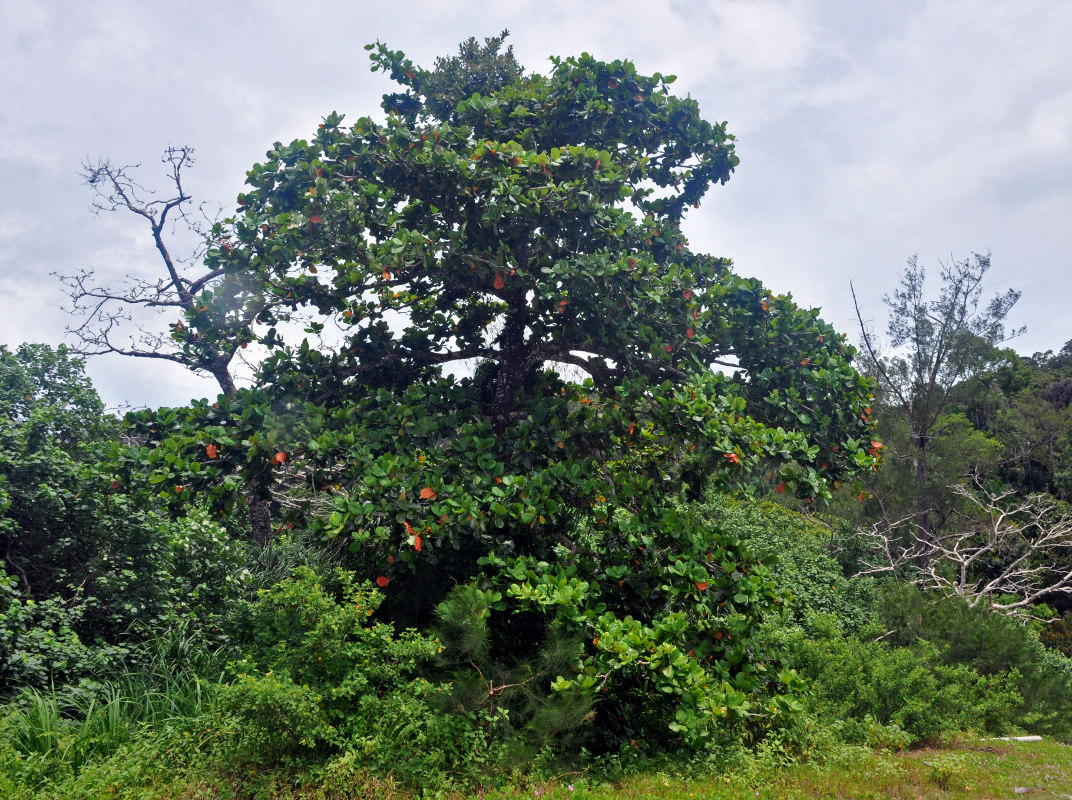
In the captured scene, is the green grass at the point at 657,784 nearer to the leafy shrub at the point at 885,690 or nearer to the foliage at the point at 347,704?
the foliage at the point at 347,704

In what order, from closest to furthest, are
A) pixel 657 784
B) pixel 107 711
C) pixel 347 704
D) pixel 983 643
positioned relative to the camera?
1. pixel 657 784
2. pixel 347 704
3. pixel 107 711
4. pixel 983 643

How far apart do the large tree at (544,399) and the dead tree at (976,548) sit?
9274mm

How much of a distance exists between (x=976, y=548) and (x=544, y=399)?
498 inches

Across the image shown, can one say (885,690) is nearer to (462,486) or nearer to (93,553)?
(462,486)

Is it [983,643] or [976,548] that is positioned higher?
[976,548]

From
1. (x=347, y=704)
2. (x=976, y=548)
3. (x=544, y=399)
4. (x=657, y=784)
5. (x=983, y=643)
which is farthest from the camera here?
(x=976, y=548)

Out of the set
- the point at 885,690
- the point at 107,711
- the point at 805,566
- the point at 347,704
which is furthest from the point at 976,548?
the point at 107,711

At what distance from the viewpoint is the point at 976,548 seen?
1529cm

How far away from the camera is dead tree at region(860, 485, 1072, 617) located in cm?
1466

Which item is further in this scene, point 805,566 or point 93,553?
point 805,566

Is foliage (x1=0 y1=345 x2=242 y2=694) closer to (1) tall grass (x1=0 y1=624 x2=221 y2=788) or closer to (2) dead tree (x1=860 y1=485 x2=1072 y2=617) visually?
(1) tall grass (x1=0 y1=624 x2=221 y2=788)

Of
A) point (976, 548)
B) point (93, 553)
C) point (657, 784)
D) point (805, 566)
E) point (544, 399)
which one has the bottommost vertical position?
point (657, 784)

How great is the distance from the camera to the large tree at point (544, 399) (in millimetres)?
6043

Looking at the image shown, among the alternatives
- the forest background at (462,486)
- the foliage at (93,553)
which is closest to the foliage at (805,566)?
the forest background at (462,486)
